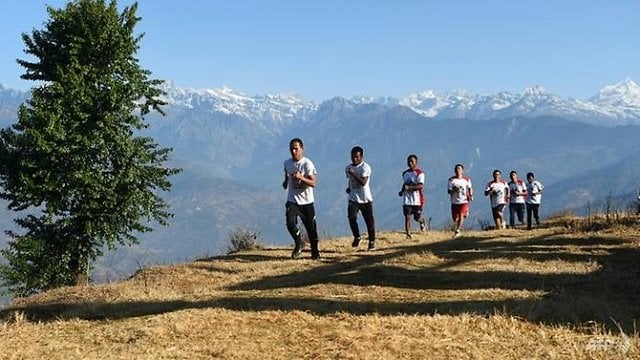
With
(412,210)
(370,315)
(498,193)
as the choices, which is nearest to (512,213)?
(498,193)

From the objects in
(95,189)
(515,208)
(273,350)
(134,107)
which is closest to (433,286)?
(273,350)

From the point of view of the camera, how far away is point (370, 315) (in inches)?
240

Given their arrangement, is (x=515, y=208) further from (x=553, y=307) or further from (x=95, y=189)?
(x=553, y=307)

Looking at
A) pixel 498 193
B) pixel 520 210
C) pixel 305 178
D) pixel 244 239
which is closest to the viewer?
pixel 305 178

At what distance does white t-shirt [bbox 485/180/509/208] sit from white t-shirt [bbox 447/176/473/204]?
10.2ft

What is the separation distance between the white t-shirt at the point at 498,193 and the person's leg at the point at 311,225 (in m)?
9.92

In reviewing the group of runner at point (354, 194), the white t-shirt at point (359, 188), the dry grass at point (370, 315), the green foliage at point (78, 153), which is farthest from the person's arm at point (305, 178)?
the green foliage at point (78, 153)

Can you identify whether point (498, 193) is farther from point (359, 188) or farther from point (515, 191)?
point (359, 188)

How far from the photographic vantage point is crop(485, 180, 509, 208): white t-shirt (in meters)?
20.9

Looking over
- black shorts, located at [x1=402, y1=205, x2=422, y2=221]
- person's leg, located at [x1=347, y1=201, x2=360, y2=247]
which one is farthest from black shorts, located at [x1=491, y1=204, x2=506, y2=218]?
person's leg, located at [x1=347, y1=201, x2=360, y2=247]

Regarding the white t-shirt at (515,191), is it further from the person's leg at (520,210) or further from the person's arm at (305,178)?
the person's arm at (305,178)

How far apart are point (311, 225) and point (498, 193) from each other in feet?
33.6

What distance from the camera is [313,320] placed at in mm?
5914

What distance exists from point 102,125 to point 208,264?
7874mm
